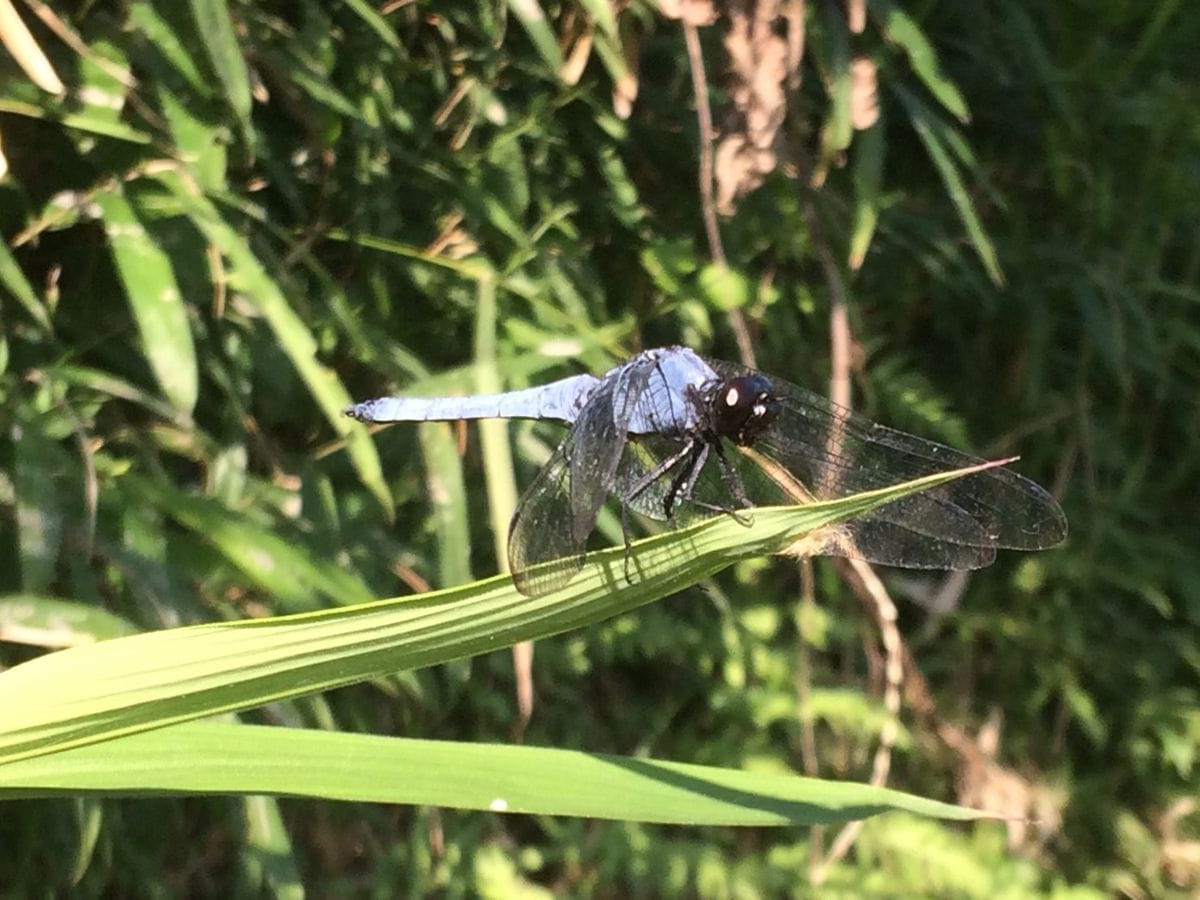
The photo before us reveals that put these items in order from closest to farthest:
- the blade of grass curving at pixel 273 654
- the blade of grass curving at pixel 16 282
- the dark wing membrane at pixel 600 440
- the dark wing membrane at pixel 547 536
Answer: the blade of grass curving at pixel 273 654 → the dark wing membrane at pixel 547 536 → the dark wing membrane at pixel 600 440 → the blade of grass curving at pixel 16 282

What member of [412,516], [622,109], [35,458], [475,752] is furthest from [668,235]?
[475,752]

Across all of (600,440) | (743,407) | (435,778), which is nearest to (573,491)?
(600,440)

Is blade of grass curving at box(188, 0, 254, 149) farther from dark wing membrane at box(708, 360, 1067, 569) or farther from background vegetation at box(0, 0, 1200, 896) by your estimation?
dark wing membrane at box(708, 360, 1067, 569)

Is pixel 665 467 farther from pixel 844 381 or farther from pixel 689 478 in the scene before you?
pixel 844 381

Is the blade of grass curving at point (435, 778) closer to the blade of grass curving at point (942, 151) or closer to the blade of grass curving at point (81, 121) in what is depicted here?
the blade of grass curving at point (81, 121)

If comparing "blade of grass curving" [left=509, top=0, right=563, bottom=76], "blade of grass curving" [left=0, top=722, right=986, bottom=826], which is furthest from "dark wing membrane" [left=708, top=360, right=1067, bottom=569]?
"blade of grass curving" [left=509, top=0, right=563, bottom=76]

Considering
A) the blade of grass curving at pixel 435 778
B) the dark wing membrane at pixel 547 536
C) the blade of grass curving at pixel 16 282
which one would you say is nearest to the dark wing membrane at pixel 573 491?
the dark wing membrane at pixel 547 536
